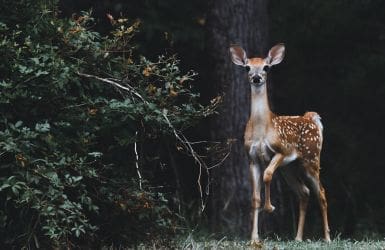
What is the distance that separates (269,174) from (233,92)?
321cm

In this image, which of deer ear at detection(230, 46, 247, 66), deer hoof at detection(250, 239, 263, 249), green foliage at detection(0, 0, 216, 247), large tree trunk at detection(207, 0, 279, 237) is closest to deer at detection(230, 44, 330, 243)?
deer ear at detection(230, 46, 247, 66)

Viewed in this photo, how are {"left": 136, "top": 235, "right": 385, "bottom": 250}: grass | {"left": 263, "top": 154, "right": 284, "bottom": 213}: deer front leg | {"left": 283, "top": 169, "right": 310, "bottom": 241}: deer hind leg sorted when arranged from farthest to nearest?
{"left": 283, "top": 169, "right": 310, "bottom": 241}: deer hind leg
{"left": 263, "top": 154, "right": 284, "bottom": 213}: deer front leg
{"left": 136, "top": 235, "right": 385, "bottom": 250}: grass

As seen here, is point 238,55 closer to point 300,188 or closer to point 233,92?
point 300,188

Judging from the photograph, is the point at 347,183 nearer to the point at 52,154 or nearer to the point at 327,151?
the point at 327,151

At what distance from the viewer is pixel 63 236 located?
8.83 m

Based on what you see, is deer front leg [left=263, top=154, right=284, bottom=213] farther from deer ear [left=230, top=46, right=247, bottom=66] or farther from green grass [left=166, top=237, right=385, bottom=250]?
deer ear [left=230, top=46, right=247, bottom=66]

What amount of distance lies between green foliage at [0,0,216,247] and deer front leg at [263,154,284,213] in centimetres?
85

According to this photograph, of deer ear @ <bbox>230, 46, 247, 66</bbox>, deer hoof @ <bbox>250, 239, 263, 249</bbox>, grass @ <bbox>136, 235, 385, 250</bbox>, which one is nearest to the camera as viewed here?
deer hoof @ <bbox>250, 239, 263, 249</bbox>

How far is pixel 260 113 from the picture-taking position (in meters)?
10.0

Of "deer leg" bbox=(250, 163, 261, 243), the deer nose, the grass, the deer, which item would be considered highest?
the deer nose

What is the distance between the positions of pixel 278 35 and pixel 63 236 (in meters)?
7.42

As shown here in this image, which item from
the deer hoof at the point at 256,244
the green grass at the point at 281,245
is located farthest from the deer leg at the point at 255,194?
the deer hoof at the point at 256,244

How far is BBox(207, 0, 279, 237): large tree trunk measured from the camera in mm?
12898

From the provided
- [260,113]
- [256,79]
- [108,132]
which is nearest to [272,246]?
[260,113]
